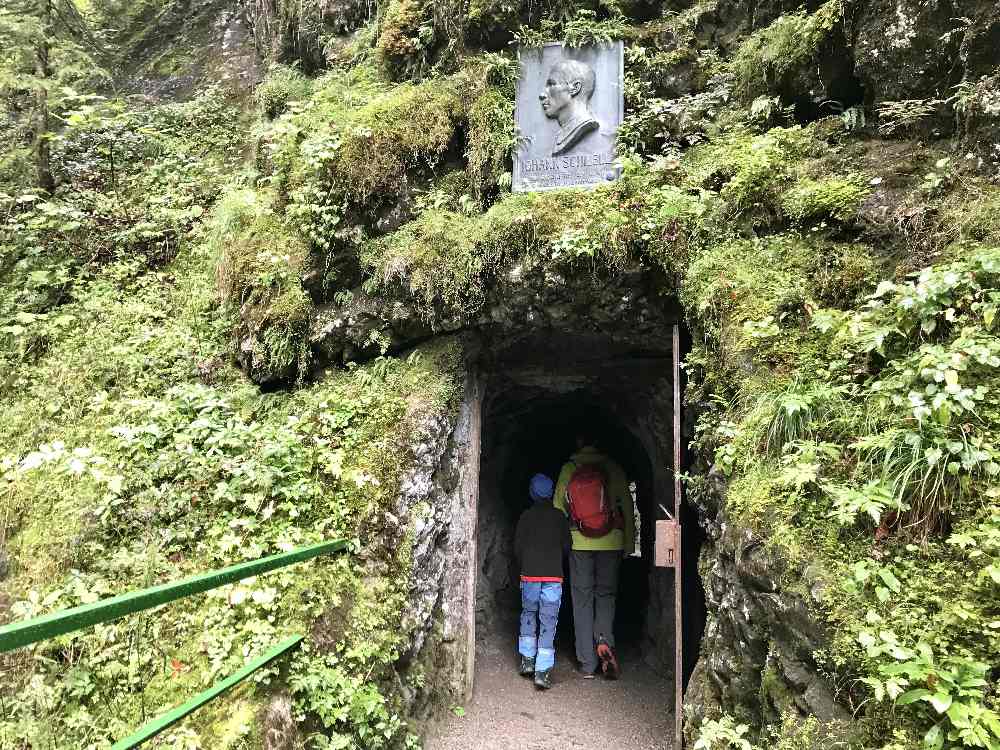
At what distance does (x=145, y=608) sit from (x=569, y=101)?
5255mm

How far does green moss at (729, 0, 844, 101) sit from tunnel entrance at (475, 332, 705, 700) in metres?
2.37

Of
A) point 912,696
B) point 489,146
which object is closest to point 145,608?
point 912,696

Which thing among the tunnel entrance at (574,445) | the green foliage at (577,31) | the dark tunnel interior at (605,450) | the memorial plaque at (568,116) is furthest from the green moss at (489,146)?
the dark tunnel interior at (605,450)

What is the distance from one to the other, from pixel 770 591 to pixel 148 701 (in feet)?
11.8

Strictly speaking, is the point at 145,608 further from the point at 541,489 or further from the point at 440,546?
the point at 541,489

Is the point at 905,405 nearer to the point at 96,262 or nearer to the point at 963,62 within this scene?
the point at 963,62

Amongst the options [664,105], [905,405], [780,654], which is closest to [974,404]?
[905,405]

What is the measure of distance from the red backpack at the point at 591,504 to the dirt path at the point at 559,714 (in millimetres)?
1650

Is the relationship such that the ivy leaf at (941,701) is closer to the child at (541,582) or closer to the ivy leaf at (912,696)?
the ivy leaf at (912,696)

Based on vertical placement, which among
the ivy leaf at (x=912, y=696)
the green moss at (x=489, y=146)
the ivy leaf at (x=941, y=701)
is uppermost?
the green moss at (x=489, y=146)

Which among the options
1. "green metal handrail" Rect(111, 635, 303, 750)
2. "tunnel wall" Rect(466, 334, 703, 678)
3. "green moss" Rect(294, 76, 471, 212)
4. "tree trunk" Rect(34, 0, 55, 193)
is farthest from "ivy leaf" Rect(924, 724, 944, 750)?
"tree trunk" Rect(34, 0, 55, 193)

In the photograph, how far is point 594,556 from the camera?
7477mm

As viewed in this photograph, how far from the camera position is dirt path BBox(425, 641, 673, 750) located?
532cm

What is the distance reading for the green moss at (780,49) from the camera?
15.6 ft
